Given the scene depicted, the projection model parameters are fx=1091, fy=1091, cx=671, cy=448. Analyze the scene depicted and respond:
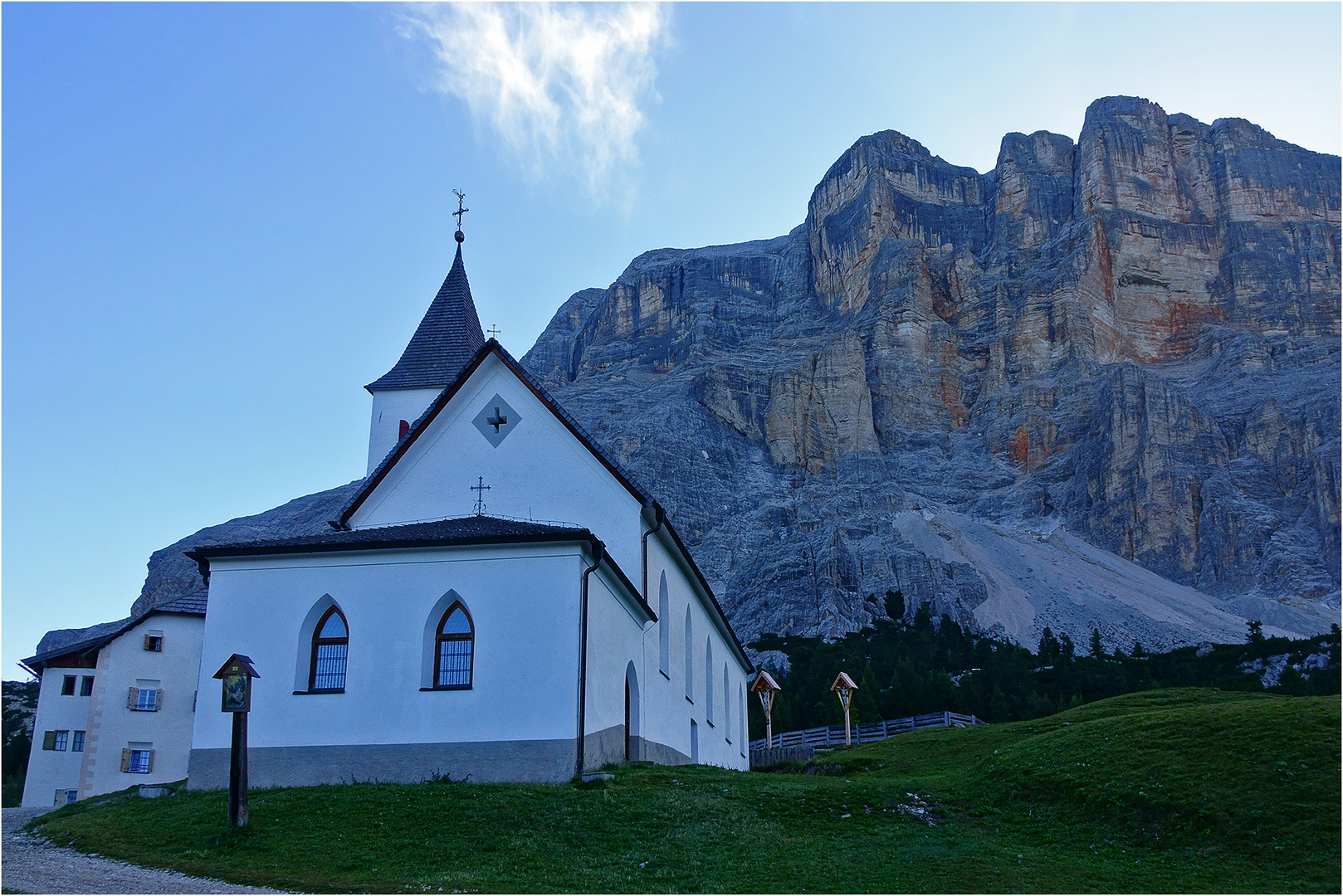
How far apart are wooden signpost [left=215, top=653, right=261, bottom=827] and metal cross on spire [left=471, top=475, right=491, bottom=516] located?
7.43 meters

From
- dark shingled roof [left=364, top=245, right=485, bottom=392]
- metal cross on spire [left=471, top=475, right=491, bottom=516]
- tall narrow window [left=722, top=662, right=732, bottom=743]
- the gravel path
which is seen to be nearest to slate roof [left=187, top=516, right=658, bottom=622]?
metal cross on spire [left=471, top=475, right=491, bottom=516]

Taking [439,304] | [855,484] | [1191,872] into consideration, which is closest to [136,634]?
[439,304]

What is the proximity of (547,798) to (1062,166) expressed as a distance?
184960mm

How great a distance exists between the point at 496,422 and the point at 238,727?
9.51m

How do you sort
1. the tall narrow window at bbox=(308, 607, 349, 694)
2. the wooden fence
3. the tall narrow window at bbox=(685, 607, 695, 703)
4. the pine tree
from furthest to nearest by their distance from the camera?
the pine tree → the wooden fence → the tall narrow window at bbox=(685, 607, 695, 703) → the tall narrow window at bbox=(308, 607, 349, 694)

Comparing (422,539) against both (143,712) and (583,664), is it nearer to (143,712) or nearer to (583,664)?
(583,664)

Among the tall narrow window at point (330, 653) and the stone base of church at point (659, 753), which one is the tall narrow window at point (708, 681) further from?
the tall narrow window at point (330, 653)

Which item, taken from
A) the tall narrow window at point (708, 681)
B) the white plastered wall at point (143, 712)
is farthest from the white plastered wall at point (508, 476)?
the white plastered wall at point (143, 712)

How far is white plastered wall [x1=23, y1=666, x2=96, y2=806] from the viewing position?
1367 inches

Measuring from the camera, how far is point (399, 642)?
18578 millimetres

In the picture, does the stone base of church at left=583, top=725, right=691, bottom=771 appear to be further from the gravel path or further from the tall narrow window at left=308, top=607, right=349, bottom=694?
the gravel path

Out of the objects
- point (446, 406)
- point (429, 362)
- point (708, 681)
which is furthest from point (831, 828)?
point (429, 362)

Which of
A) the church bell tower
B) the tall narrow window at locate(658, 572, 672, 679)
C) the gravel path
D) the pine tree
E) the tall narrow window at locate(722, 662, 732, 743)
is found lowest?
the gravel path

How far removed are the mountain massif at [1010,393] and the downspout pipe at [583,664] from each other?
8223 centimetres
